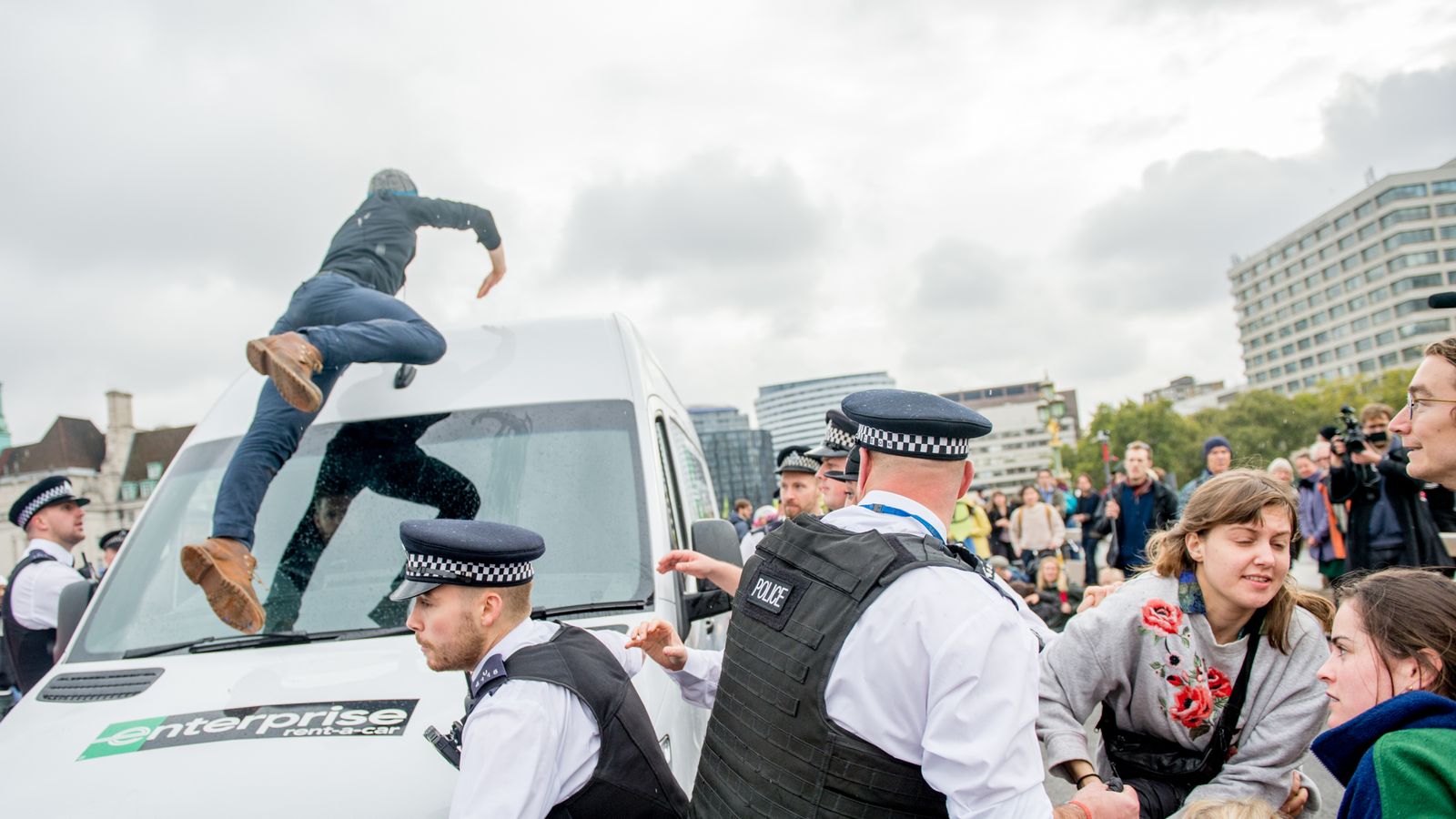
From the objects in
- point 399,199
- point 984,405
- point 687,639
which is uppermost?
point 984,405

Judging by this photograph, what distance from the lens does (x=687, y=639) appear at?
11.6 ft

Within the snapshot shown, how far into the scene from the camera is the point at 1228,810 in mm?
2094

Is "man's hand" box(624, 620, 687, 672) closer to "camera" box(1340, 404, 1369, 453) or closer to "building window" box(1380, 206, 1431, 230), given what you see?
"camera" box(1340, 404, 1369, 453)

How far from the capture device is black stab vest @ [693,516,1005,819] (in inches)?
69.3

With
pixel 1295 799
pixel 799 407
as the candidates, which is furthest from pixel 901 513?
pixel 799 407

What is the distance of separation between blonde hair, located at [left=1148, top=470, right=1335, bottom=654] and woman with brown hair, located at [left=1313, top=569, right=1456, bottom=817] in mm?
474

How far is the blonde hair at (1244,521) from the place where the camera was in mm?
2643

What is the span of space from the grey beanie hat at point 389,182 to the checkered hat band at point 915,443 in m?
3.48

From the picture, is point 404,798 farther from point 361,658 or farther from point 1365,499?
point 1365,499

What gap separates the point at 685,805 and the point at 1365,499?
20.5 feet

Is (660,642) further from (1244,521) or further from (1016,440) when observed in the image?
(1016,440)

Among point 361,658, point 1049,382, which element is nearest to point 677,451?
point 361,658

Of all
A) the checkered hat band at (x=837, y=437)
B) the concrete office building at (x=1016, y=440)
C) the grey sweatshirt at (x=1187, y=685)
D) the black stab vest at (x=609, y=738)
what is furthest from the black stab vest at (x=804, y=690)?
the concrete office building at (x=1016, y=440)

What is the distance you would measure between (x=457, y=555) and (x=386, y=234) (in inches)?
107
